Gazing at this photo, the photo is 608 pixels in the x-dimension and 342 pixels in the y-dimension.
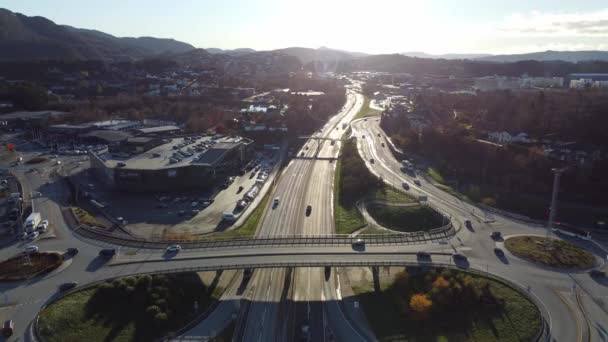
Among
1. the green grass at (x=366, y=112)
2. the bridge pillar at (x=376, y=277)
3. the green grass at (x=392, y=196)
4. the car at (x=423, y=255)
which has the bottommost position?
the bridge pillar at (x=376, y=277)

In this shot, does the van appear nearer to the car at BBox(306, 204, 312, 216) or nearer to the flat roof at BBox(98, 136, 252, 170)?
the car at BBox(306, 204, 312, 216)

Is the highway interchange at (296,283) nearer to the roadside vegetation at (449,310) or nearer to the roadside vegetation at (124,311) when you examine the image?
the roadside vegetation at (124,311)

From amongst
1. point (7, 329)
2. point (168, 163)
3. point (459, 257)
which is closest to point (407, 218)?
point (459, 257)

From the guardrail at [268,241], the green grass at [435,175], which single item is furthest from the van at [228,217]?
the green grass at [435,175]

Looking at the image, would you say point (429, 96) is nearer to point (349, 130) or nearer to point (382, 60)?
point (349, 130)

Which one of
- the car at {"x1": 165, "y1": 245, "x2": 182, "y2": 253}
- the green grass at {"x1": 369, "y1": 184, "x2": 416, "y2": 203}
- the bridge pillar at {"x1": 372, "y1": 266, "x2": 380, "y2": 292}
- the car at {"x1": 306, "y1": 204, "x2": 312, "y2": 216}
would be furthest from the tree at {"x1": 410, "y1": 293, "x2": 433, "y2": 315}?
the green grass at {"x1": 369, "y1": 184, "x2": 416, "y2": 203}

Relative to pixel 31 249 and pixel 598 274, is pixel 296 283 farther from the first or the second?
pixel 598 274

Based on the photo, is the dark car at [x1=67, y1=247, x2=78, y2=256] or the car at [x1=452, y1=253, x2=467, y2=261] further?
the dark car at [x1=67, y1=247, x2=78, y2=256]
